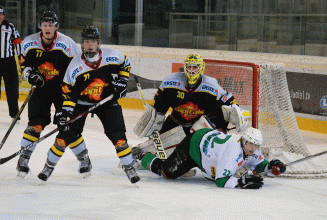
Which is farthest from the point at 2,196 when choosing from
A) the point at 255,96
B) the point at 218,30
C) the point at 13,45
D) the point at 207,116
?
the point at 218,30

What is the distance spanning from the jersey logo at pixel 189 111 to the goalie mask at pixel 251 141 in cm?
75

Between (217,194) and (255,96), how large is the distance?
1.30 meters

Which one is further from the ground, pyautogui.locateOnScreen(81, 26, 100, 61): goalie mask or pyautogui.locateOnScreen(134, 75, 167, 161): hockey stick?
pyautogui.locateOnScreen(81, 26, 100, 61): goalie mask

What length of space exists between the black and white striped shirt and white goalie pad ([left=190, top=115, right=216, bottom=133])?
2.48 meters

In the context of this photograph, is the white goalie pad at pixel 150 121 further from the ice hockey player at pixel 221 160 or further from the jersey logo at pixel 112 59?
the jersey logo at pixel 112 59

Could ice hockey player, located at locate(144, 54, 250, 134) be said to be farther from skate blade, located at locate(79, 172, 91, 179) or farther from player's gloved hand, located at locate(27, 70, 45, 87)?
player's gloved hand, located at locate(27, 70, 45, 87)

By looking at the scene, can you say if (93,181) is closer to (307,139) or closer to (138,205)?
(138,205)

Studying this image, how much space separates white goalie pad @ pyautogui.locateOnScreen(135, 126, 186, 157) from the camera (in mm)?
4137

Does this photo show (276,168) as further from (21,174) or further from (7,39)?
(7,39)

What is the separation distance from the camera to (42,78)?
12.0ft

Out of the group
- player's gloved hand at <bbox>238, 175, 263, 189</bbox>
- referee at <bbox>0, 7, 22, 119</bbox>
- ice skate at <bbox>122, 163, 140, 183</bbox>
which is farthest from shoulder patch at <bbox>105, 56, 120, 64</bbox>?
referee at <bbox>0, 7, 22, 119</bbox>

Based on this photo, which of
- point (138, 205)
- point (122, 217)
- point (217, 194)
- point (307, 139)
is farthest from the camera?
point (307, 139)

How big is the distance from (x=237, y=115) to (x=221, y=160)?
568mm

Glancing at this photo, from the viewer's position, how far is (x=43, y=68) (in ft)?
12.3
